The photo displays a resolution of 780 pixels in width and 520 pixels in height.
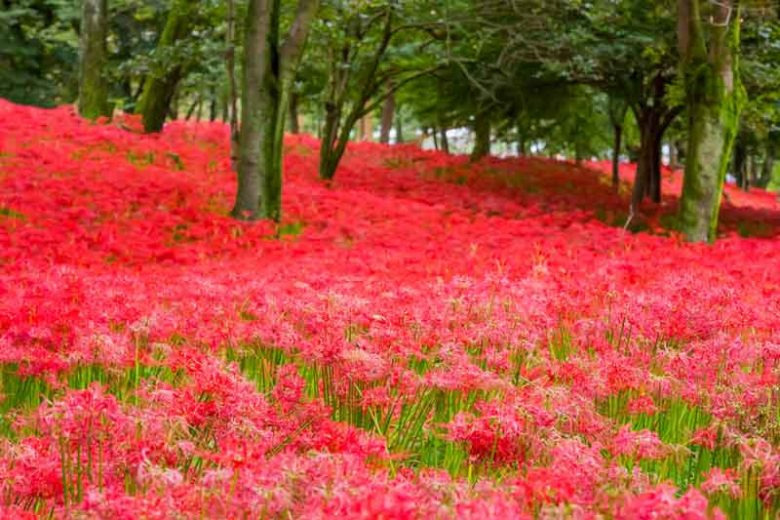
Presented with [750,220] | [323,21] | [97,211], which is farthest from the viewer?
[750,220]

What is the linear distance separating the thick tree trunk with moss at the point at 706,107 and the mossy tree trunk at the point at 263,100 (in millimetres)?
5894

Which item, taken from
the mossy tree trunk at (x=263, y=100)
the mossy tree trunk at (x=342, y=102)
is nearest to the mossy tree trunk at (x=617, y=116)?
the mossy tree trunk at (x=342, y=102)

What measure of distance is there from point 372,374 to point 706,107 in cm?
1126

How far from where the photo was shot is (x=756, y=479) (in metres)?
2.94

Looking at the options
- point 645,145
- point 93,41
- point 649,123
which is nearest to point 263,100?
point 93,41

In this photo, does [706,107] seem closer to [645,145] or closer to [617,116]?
[645,145]

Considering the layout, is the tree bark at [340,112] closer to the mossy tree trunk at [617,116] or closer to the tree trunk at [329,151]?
the tree trunk at [329,151]

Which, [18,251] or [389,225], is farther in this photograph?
[389,225]

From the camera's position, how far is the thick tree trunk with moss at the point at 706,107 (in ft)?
45.5

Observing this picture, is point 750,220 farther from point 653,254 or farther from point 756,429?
point 756,429

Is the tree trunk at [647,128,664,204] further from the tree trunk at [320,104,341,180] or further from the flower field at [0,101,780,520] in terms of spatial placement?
the flower field at [0,101,780,520]

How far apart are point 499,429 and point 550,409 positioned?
394 millimetres

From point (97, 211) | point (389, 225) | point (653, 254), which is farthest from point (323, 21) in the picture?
point (653, 254)

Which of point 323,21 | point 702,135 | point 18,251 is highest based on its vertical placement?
point 323,21
